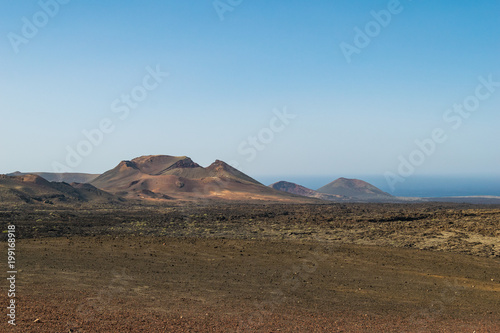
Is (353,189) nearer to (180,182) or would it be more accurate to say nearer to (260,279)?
(180,182)

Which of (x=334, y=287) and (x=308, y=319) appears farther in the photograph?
(x=334, y=287)

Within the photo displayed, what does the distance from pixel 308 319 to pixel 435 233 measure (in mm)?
22022

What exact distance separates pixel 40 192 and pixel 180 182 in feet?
160

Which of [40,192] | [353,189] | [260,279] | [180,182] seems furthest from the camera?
[353,189]

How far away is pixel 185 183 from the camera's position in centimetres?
11794

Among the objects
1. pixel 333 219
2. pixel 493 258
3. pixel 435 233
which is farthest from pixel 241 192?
pixel 493 258

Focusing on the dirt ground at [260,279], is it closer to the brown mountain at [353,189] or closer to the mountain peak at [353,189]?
the brown mountain at [353,189]

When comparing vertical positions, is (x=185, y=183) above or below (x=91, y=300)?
above

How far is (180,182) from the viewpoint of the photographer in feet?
383

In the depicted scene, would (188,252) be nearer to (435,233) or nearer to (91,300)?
(91,300)

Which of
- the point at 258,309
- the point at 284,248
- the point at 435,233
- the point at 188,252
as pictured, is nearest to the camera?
the point at 258,309

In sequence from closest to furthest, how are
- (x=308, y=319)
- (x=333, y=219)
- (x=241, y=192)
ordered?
(x=308, y=319)
(x=333, y=219)
(x=241, y=192)

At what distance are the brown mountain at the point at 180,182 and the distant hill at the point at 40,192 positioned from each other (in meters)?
14.5

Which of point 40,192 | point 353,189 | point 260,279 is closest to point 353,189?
point 353,189
